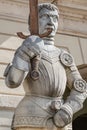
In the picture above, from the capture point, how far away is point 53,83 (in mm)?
3789

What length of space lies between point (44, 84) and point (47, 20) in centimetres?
56

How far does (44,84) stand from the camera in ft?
12.4

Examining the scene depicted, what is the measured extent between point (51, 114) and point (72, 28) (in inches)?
204

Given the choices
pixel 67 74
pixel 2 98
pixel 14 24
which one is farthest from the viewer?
pixel 14 24

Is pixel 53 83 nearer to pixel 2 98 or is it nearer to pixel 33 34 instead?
pixel 33 34

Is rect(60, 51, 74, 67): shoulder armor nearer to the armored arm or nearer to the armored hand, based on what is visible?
the armored arm

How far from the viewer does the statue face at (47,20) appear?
13.1 ft

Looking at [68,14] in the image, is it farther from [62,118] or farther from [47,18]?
[62,118]

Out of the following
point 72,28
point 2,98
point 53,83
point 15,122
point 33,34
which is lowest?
point 2,98

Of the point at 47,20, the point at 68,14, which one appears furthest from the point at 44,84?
the point at 68,14


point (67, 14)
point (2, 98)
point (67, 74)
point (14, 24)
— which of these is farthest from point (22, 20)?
point (67, 74)

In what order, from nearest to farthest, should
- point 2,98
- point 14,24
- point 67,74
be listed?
point 67,74 → point 2,98 → point 14,24

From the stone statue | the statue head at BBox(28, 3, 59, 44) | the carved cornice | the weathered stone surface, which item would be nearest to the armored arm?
the stone statue

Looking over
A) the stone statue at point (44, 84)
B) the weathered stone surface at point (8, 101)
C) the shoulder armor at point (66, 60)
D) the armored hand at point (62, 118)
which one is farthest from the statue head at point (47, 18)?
the weathered stone surface at point (8, 101)
